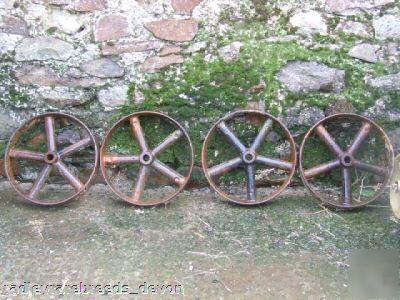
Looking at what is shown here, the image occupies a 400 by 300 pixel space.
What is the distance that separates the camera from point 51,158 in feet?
9.98

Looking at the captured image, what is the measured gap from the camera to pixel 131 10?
3.01m

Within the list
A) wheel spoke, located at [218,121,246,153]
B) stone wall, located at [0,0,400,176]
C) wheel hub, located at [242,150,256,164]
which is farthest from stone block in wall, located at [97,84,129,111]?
wheel hub, located at [242,150,256,164]

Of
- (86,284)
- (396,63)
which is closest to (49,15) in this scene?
(86,284)

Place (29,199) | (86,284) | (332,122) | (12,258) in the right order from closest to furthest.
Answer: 1. (86,284)
2. (12,258)
3. (29,199)
4. (332,122)

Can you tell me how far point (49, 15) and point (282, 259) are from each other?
6.14 ft

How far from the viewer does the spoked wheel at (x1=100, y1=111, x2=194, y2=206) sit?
3049 mm

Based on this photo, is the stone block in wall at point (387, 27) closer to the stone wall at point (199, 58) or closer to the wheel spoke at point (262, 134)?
the stone wall at point (199, 58)

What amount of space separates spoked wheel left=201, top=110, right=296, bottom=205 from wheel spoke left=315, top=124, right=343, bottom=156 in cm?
17

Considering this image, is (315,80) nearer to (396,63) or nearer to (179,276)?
(396,63)

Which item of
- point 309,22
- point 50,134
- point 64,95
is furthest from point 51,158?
point 309,22

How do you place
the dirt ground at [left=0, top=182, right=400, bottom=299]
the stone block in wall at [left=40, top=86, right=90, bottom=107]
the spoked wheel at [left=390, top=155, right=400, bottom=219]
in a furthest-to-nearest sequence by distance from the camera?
the stone block in wall at [left=40, top=86, right=90, bottom=107] < the spoked wheel at [left=390, top=155, right=400, bottom=219] < the dirt ground at [left=0, top=182, right=400, bottom=299]

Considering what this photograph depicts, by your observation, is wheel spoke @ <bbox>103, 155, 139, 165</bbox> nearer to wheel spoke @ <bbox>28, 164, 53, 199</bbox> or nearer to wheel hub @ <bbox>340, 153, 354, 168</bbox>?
wheel spoke @ <bbox>28, 164, 53, 199</bbox>

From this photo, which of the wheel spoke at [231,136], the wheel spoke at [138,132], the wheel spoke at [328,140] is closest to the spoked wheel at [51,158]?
the wheel spoke at [138,132]

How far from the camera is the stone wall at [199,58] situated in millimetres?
3020
